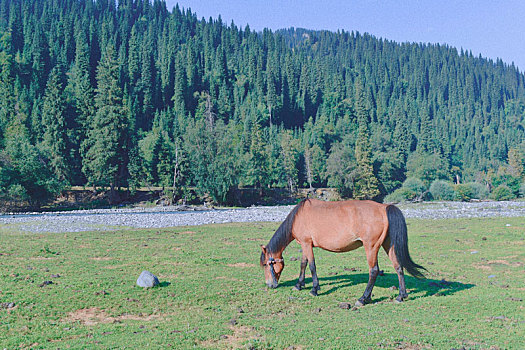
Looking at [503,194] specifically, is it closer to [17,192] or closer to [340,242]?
[340,242]

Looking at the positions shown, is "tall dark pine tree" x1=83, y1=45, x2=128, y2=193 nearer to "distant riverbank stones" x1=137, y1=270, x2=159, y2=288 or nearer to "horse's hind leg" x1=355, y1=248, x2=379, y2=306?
"distant riverbank stones" x1=137, y1=270, x2=159, y2=288

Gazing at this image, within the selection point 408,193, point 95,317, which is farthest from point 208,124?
point 95,317

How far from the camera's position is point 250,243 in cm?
1906

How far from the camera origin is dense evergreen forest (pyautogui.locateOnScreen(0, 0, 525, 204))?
196ft

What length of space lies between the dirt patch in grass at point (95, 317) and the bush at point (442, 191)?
73.3 meters

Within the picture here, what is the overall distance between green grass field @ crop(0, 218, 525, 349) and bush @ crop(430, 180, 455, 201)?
6081cm

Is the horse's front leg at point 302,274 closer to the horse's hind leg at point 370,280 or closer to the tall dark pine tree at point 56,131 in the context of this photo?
the horse's hind leg at point 370,280

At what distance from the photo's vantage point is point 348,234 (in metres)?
9.58

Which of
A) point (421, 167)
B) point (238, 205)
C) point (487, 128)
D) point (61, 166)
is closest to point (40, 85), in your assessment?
point (61, 166)

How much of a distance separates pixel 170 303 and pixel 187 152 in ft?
174

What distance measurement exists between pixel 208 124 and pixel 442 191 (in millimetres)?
44380

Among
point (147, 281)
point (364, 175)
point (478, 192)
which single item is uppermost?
point (364, 175)

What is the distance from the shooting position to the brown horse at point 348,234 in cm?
934

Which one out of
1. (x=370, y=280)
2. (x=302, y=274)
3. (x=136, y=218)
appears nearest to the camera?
(x=370, y=280)
